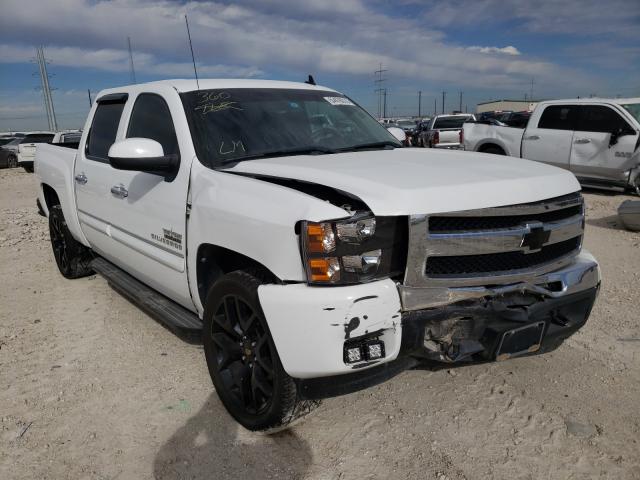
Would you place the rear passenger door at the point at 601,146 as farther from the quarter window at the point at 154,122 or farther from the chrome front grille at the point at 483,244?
the quarter window at the point at 154,122

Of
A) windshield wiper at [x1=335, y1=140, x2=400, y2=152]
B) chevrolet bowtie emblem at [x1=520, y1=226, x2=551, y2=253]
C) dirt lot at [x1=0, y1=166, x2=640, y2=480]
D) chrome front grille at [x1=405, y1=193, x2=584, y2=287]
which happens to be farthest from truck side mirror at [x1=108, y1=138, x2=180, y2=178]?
chevrolet bowtie emblem at [x1=520, y1=226, x2=551, y2=253]

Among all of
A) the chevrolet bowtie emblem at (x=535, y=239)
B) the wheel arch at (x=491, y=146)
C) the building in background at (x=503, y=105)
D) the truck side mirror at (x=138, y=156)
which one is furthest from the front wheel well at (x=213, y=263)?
the building in background at (x=503, y=105)

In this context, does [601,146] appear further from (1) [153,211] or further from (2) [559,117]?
(1) [153,211]

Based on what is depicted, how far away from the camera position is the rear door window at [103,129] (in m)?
4.21

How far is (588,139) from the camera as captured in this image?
32.5ft

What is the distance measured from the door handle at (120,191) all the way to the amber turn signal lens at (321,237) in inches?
78.8

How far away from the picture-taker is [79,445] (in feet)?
8.97

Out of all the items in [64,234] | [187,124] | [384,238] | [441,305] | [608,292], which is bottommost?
[608,292]

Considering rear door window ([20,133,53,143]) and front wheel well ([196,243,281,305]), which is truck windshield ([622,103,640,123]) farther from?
rear door window ([20,133,53,143])

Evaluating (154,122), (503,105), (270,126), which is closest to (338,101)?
(270,126)

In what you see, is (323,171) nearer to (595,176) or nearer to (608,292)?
(608,292)

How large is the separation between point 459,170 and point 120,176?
97.2 inches

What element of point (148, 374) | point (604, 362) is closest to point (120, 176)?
point (148, 374)

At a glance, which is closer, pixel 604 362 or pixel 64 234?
pixel 604 362
